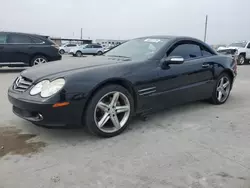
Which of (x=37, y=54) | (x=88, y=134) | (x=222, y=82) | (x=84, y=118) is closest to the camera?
(x=84, y=118)

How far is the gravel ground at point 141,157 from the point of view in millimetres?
2486

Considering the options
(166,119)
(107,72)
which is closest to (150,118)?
(166,119)

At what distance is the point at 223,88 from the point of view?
5.31 metres

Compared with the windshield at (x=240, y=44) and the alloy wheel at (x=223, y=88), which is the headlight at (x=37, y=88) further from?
the windshield at (x=240, y=44)

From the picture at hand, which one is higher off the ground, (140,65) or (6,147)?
(140,65)

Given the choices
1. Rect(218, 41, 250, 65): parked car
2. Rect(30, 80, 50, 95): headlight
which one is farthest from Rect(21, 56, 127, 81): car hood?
Rect(218, 41, 250, 65): parked car

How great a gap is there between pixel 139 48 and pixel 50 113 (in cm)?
196

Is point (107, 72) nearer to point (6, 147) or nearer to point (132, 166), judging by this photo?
point (132, 166)

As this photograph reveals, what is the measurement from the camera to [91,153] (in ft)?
9.97

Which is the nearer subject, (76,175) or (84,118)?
(76,175)

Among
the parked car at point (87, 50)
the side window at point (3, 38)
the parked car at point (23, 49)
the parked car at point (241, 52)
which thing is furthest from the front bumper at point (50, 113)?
the parked car at point (87, 50)

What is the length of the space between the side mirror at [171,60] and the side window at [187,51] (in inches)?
8.9

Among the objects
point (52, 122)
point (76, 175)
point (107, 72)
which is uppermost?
point (107, 72)

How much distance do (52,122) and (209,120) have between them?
247cm
